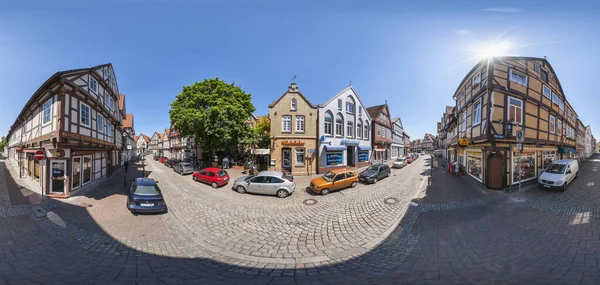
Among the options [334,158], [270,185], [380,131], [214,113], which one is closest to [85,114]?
[214,113]

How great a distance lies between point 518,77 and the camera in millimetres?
13742

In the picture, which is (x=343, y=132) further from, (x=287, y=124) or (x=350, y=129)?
(x=287, y=124)

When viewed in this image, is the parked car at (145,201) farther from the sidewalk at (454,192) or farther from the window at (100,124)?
the sidewalk at (454,192)

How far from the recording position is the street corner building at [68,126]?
35.1ft

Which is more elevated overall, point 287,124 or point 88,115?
point 287,124

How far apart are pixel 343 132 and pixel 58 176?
21294 millimetres

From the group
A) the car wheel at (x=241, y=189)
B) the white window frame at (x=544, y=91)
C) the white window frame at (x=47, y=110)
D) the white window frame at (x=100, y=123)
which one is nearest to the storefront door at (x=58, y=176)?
the white window frame at (x=47, y=110)

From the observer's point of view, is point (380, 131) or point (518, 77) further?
point (380, 131)

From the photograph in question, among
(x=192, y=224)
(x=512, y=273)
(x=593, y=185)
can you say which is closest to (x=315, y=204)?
(x=192, y=224)

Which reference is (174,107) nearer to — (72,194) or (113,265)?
(72,194)

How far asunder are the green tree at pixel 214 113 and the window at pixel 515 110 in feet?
63.6

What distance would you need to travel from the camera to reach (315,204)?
10688 mm

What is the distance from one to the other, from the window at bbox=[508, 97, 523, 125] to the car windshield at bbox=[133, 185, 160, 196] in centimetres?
1929

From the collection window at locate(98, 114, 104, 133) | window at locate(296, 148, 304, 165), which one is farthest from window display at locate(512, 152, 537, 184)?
window at locate(98, 114, 104, 133)
